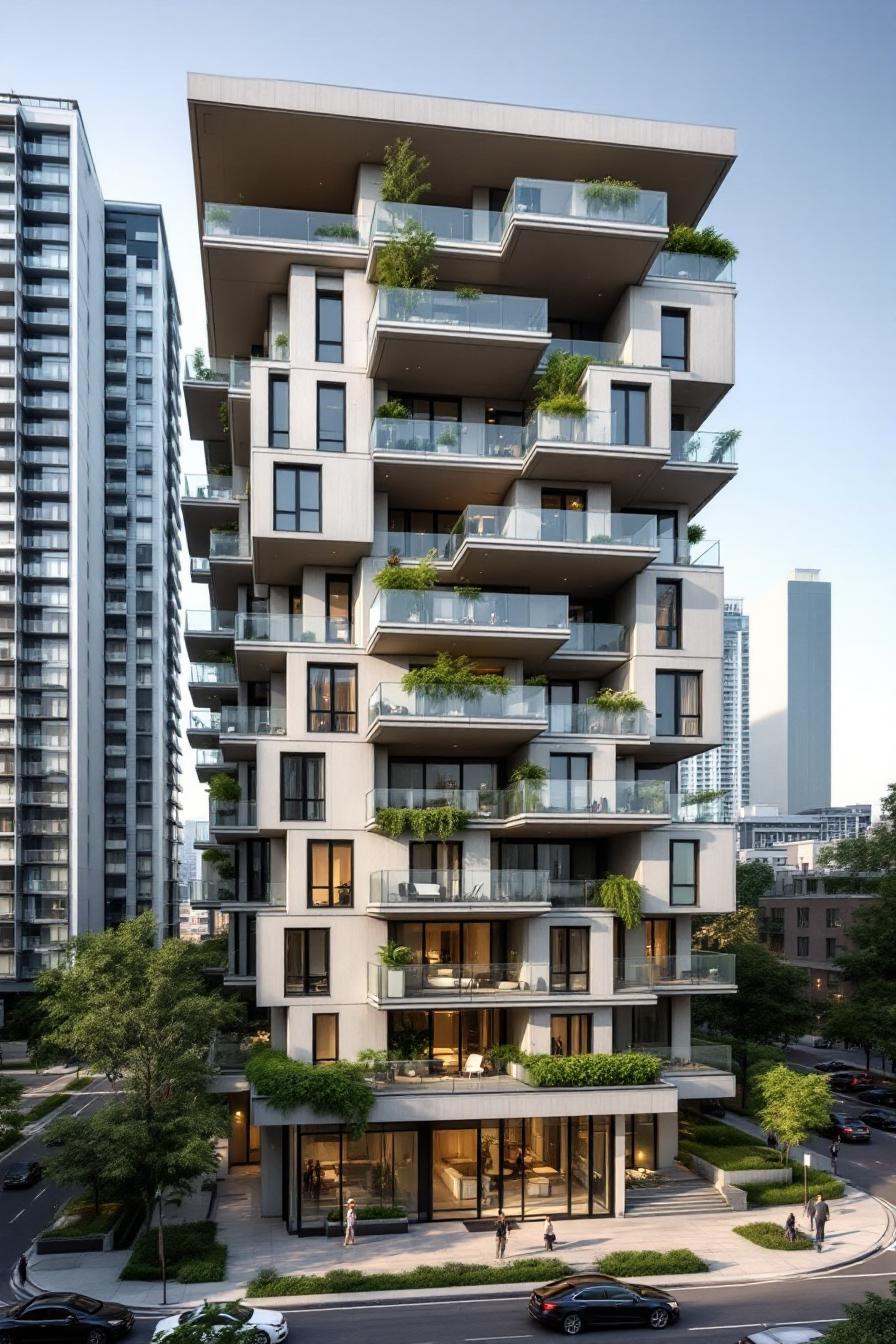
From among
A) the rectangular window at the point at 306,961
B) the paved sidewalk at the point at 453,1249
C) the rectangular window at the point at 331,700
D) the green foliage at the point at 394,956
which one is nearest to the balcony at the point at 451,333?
the rectangular window at the point at 331,700

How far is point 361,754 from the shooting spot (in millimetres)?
32250

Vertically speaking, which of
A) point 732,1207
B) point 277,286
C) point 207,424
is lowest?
point 732,1207

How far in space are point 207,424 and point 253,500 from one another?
1024 cm

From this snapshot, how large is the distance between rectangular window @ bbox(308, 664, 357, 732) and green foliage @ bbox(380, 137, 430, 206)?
14.5m

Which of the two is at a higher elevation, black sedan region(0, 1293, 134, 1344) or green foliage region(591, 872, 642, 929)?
green foliage region(591, 872, 642, 929)

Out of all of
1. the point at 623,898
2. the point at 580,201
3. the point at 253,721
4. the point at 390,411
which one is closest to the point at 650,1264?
the point at 623,898

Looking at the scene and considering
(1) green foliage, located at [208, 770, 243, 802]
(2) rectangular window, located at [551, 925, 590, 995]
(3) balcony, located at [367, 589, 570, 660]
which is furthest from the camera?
(1) green foliage, located at [208, 770, 243, 802]

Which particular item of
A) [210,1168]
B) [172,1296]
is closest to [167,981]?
[210,1168]

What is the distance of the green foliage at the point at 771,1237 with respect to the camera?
27.9m

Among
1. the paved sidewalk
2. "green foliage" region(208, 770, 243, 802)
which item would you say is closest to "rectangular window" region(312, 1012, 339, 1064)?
the paved sidewalk

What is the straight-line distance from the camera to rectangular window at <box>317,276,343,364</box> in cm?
3288

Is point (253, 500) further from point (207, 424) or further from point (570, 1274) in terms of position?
point (570, 1274)

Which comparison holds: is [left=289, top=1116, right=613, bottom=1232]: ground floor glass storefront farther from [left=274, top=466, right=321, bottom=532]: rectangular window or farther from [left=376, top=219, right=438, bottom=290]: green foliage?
[left=376, top=219, right=438, bottom=290]: green foliage

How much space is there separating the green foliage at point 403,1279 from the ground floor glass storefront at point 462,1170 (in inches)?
159
